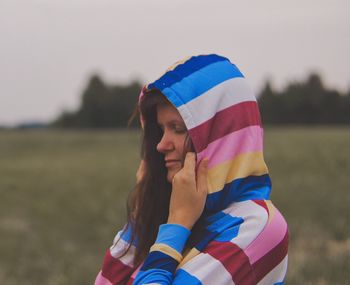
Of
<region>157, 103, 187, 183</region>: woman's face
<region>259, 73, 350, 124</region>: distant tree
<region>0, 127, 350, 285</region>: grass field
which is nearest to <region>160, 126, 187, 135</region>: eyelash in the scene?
<region>157, 103, 187, 183</region>: woman's face

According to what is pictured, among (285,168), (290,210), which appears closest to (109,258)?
(290,210)

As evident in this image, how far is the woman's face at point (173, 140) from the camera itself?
2010 millimetres

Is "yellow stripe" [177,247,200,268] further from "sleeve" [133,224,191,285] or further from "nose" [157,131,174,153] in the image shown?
"nose" [157,131,174,153]

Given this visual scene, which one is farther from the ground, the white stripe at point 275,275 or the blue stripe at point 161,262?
the blue stripe at point 161,262

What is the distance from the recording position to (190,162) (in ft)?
6.26

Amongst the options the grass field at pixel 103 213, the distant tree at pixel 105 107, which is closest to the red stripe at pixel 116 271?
the grass field at pixel 103 213

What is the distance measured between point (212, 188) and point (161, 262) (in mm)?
283

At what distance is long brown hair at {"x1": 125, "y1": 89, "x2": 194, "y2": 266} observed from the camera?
2172 millimetres

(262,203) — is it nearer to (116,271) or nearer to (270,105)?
(116,271)

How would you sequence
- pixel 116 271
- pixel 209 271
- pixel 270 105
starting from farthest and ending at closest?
pixel 270 105, pixel 116 271, pixel 209 271

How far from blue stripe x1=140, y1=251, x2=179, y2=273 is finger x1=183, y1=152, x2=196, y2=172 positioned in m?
0.28

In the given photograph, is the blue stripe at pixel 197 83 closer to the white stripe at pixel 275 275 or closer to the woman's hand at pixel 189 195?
the woman's hand at pixel 189 195

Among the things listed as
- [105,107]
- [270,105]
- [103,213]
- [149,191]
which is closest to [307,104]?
[270,105]

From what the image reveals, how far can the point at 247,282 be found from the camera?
1769mm
